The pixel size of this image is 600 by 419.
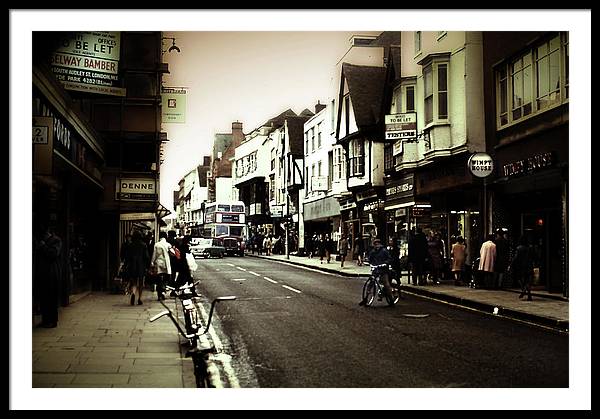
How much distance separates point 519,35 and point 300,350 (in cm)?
1255

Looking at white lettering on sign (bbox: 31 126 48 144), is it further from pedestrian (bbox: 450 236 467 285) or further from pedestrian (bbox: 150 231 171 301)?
pedestrian (bbox: 450 236 467 285)

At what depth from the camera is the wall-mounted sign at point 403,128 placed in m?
24.9

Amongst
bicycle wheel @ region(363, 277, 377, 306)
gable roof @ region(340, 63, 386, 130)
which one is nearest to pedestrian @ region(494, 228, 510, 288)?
bicycle wheel @ region(363, 277, 377, 306)

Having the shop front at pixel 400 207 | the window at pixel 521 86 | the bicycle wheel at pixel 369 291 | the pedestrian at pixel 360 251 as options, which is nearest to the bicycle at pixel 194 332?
the bicycle wheel at pixel 369 291

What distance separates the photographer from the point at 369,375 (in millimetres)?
Result: 9289

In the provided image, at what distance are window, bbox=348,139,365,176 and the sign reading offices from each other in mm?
23920

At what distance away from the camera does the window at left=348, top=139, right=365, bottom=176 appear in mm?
39062

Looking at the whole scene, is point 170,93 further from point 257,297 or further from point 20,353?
point 20,353

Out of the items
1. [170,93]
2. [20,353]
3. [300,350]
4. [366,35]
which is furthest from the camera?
[366,35]

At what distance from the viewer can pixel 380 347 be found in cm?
1131

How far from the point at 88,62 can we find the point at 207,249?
34.7 m

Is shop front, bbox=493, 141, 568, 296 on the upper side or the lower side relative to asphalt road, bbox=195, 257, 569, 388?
upper
